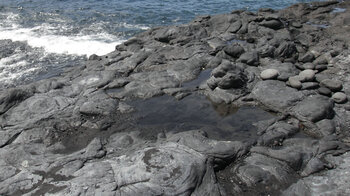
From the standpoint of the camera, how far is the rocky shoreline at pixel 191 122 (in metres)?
8.05

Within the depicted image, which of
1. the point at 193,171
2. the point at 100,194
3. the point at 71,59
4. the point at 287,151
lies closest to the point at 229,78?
the point at 287,151

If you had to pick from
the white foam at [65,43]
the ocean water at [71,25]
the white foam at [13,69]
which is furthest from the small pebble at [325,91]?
the white foam at [13,69]

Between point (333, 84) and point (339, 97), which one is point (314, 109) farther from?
point (333, 84)

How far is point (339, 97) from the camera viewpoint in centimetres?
1123

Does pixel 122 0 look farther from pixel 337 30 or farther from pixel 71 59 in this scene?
pixel 337 30

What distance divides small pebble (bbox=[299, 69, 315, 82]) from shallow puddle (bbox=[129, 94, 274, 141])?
2.55 metres

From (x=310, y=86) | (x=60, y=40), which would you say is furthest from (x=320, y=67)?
(x=60, y=40)

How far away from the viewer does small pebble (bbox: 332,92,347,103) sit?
1120cm

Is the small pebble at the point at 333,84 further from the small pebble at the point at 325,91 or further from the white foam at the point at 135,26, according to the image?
the white foam at the point at 135,26

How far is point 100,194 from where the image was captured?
24.3 ft

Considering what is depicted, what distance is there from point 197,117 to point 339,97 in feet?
17.7

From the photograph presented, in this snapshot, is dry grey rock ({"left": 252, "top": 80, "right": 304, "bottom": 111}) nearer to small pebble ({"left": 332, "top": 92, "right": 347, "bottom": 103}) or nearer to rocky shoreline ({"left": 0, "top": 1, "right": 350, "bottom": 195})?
rocky shoreline ({"left": 0, "top": 1, "right": 350, "bottom": 195})

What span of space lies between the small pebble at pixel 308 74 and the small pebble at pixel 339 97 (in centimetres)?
119

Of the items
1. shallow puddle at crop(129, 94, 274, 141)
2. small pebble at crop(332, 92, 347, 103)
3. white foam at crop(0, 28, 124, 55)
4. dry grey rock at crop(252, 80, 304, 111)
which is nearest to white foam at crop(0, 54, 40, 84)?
white foam at crop(0, 28, 124, 55)
